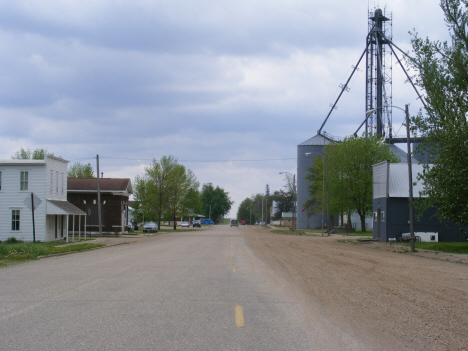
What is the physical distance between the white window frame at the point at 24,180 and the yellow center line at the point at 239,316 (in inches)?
1242

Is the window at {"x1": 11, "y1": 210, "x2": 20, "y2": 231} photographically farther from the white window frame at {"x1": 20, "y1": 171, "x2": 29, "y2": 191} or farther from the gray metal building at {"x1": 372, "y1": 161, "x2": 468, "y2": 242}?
the gray metal building at {"x1": 372, "y1": 161, "x2": 468, "y2": 242}

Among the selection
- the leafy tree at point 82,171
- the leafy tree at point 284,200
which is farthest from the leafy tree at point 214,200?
the leafy tree at point 82,171

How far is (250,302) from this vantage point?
9.72 m

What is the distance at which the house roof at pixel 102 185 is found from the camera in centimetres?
5341

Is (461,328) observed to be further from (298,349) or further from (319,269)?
(319,269)

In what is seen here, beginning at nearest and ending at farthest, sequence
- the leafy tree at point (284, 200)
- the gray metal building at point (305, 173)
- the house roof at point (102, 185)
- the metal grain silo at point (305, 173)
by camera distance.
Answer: the house roof at point (102, 185), the gray metal building at point (305, 173), the metal grain silo at point (305, 173), the leafy tree at point (284, 200)

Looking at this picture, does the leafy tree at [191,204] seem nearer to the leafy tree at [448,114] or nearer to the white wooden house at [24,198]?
the white wooden house at [24,198]

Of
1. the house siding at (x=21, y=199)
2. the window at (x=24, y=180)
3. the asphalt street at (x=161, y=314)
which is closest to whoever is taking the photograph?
the asphalt street at (x=161, y=314)

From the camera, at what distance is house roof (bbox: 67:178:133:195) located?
175 feet

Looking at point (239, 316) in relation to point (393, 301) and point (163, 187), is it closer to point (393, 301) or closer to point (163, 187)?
point (393, 301)

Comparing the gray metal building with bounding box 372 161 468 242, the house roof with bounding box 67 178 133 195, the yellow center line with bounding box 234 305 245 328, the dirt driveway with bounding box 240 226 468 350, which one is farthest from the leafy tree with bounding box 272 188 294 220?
the yellow center line with bounding box 234 305 245 328

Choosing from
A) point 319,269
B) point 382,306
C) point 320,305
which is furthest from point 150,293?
point 319,269

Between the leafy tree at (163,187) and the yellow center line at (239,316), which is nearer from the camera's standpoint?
the yellow center line at (239,316)

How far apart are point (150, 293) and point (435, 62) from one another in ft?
76.2
